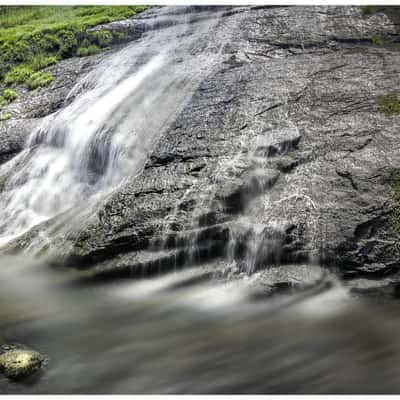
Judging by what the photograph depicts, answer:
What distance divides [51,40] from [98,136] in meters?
9.51

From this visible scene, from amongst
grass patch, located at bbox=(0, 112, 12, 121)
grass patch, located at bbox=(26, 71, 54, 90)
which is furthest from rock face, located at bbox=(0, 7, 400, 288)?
grass patch, located at bbox=(26, 71, 54, 90)

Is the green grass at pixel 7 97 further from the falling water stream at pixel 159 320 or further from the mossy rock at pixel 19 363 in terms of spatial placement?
the mossy rock at pixel 19 363

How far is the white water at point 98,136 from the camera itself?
1057cm

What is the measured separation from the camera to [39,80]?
16406mm

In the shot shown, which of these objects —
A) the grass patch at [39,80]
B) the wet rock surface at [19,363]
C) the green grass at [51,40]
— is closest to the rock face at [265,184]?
the wet rock surface at [19,363]

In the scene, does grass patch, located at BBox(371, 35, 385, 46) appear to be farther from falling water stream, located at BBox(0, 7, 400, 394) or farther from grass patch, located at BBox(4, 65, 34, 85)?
grass patch, located at BBox(4, 65, 34, 85)

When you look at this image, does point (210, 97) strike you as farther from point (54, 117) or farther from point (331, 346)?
point (331, 346)

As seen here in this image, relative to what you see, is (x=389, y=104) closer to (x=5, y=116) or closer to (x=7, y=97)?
(x=5, y=116)

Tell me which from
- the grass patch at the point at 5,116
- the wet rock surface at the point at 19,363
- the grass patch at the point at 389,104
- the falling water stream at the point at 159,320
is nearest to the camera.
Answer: the wet rock surface at the point at 19,363

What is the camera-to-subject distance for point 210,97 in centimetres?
1103

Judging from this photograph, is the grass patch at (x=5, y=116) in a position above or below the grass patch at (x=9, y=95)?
below

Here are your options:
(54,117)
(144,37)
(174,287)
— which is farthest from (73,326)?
(144,37)

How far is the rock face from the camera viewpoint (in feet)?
26.3

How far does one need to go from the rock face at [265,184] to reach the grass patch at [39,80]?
7.12 metres
